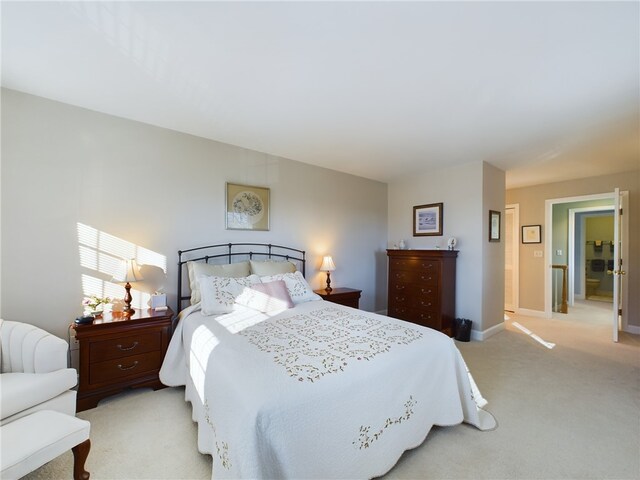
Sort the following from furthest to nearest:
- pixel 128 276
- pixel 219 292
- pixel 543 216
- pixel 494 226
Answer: pixel 543 216 < pixel 494 226 < pixel 219 292 < pixel 128 276

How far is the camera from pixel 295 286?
3.11 m

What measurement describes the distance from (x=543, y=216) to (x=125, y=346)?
673 cm

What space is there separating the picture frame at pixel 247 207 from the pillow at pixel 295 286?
815 mm

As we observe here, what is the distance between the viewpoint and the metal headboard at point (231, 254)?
306 cm

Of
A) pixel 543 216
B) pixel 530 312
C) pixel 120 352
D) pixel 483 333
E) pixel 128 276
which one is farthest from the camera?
pixel 530 312

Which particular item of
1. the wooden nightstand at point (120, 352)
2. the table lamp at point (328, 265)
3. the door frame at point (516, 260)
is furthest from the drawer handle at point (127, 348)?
the door frame at point (516, 260)

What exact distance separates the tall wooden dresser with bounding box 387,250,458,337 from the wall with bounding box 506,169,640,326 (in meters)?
2.47

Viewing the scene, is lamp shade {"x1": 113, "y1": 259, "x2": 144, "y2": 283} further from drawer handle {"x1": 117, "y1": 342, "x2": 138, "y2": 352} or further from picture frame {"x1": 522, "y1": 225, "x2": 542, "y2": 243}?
picture frame {"x1": 522, "y1": 225, "x2": 542, "y2": 243}

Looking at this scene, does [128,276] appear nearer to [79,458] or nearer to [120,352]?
[120,352]

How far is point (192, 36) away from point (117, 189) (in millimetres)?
1739

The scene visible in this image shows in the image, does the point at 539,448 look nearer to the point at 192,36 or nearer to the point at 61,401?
the point at 61,401

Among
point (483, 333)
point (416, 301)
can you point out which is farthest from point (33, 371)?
point (483, 333)

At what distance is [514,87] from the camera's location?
2.19 meters

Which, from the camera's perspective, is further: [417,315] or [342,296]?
[417,315]
